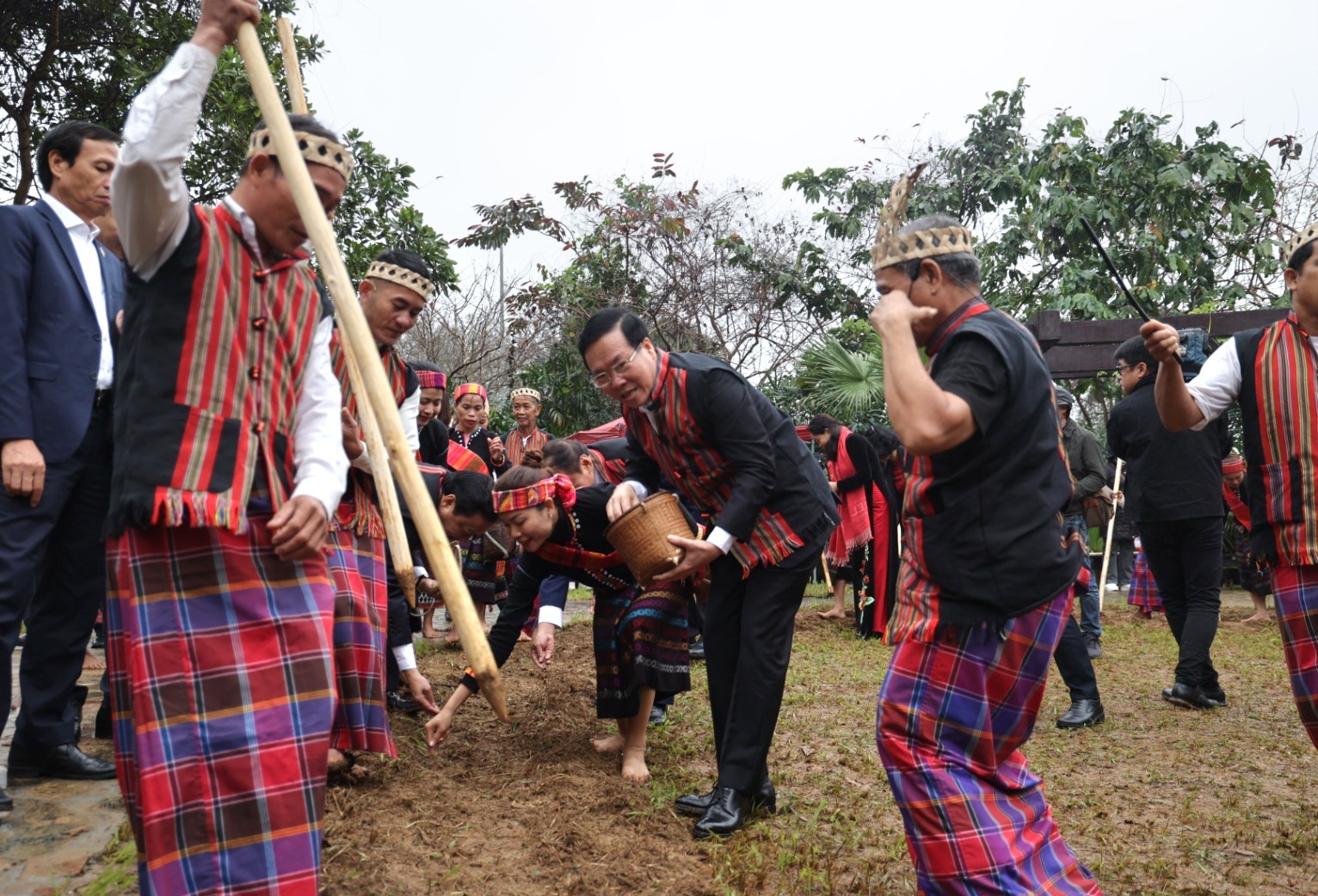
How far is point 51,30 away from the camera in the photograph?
363 inches

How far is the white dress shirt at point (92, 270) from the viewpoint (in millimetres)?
3512

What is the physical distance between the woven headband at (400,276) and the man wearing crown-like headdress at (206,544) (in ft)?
4.82

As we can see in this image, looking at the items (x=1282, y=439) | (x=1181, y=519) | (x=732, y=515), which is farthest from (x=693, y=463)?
(x=1181, y=519)

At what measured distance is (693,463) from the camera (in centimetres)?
378

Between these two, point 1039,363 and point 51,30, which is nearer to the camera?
point 1039,363

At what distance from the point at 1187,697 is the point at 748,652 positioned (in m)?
3.37

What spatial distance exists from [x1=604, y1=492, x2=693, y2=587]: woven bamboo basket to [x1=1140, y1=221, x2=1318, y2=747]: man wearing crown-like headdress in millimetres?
1569

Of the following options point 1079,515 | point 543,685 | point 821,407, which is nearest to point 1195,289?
point 821,407

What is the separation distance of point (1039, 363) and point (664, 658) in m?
2.11

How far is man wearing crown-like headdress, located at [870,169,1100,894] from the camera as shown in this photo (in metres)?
2.27

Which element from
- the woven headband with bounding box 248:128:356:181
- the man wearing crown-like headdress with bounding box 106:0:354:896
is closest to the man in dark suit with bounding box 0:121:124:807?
the man wearing crown-like headdress with bounding box 106:0:354:896

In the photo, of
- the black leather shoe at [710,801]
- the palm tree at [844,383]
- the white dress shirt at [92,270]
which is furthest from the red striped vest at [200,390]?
the palm tree at [844,383]

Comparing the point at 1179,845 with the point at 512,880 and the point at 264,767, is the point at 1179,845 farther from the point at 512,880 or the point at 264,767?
the point at 264,767

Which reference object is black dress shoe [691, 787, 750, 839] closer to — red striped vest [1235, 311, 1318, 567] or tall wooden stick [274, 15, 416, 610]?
tall wooden stick [274, 15, 416, 610]
